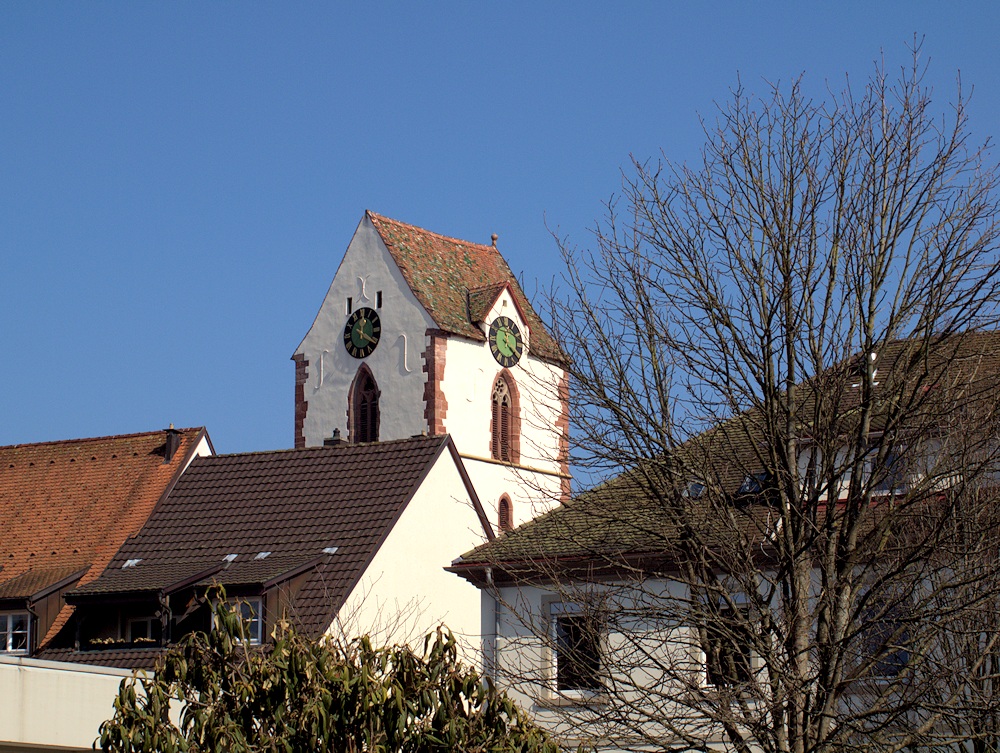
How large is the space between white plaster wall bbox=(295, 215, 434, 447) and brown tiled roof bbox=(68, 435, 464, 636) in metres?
19.9

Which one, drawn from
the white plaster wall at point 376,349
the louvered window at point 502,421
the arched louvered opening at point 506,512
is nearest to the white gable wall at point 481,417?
the arched louvered opening at point 506,512

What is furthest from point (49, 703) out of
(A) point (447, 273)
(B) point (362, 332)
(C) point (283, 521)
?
(A) point (447, 273)

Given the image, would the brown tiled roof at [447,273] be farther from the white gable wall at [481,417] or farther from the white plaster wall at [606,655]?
the white plaster wall at [606,655]

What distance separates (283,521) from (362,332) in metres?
25.0

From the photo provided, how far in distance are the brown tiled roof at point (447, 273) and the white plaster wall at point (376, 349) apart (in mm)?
380

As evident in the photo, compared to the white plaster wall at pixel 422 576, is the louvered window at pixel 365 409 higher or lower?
higher

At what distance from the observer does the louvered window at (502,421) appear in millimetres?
54031

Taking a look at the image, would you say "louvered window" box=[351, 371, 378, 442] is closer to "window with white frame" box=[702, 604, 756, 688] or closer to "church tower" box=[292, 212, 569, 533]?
Result: "church tower" box=[292, 212, 569, 533]

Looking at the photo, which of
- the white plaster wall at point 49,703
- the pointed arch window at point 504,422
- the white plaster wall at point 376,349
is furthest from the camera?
the pointed arch window at point 504,422

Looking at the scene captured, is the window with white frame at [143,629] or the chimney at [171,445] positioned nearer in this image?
the window with white frame at [143,629]

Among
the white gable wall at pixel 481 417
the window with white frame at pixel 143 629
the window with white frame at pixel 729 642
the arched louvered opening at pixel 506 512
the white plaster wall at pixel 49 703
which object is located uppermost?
the white gable wall at pixel 481 417

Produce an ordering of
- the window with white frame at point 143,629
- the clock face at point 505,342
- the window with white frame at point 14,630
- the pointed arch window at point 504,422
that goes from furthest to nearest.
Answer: the clock face at point 505,342 < the pointed arch window at point 504,422 < the window with white frame at point 14,630 < the window with white frame at point 143,629

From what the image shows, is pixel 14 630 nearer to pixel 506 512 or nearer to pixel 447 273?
pixel 506 512

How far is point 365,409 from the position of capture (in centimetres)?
5422
